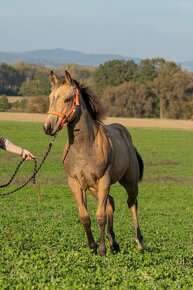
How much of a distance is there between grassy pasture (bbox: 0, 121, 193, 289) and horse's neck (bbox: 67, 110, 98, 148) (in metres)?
1.53

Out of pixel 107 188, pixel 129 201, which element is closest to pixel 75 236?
pixel 129 201

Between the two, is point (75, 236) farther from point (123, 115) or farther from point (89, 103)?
point (123, 115)

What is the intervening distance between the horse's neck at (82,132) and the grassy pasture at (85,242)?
1531mm

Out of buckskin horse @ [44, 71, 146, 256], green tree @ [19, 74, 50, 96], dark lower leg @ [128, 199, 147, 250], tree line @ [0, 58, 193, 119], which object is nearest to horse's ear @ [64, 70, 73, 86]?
buckskin horse @ [44, 71, 146, 256]

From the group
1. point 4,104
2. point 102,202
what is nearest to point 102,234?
point 102,202

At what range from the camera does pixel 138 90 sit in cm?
9394

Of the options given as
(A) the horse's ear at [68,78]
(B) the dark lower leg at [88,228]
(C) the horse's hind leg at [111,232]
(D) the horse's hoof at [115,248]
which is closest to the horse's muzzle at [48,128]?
(A) the horse's ear at [68,78]

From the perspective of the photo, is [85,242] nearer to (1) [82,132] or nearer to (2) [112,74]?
(1) [82,132]

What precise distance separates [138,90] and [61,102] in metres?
86.0

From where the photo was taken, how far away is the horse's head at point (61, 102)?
8391mm

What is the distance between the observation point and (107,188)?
28.9 ft

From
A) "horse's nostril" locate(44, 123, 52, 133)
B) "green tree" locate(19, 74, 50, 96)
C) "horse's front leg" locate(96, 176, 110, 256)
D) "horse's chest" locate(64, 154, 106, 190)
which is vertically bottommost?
"green tree" locate(19, 74, 50, 96)

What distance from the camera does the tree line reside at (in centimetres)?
9431

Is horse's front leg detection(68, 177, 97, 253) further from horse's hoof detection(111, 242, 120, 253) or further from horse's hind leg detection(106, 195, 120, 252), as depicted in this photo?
horse's hind leg detection(106, 195, 120, 252)
